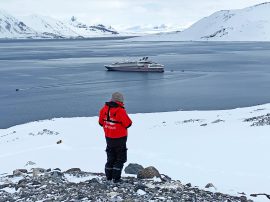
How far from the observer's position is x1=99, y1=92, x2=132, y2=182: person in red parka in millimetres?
10242

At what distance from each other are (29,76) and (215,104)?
4293 cm

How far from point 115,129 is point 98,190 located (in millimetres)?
1406

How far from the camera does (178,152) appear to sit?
1756cm

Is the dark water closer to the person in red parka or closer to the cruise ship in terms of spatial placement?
the cruise ship

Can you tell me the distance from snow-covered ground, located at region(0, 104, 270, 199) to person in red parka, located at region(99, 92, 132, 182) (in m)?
2.72

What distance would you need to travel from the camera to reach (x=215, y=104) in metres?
48.7

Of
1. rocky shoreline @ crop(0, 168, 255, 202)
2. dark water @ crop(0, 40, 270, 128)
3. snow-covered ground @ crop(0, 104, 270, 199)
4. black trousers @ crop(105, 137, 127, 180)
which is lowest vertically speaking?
dark water @ crop(0, 40, 270, 128)

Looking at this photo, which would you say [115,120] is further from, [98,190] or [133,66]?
[133,66]

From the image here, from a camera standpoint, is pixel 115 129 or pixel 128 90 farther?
pixel 128 90

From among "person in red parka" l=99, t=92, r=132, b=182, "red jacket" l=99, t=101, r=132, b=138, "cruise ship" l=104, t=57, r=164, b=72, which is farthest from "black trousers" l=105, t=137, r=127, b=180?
"cruise ship" l=104, t=57, r=164, b=72

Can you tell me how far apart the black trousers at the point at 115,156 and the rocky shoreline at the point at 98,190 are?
25cm

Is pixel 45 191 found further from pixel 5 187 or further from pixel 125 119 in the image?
pixel 125 119

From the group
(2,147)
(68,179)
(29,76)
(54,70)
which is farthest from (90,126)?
(54,70)

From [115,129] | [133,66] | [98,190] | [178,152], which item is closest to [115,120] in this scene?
[115,129]
